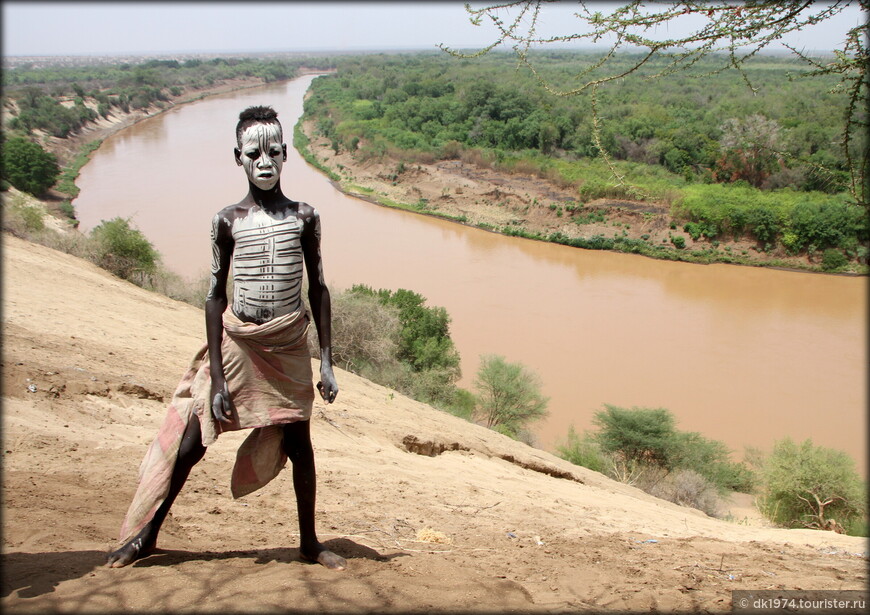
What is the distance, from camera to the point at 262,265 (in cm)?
235

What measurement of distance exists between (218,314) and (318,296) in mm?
389

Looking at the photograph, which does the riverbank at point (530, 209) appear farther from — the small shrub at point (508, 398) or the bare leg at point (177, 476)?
the bare leg at point (177, 476)

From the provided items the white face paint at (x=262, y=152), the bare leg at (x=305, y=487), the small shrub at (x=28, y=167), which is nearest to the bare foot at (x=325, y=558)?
the bare leg at (x=305, y=487)

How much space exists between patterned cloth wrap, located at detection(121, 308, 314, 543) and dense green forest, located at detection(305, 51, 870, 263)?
1509 cm

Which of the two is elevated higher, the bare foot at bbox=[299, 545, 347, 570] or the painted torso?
the painted torso

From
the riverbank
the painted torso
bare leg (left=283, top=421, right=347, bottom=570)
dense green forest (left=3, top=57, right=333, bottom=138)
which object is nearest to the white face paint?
the painted torso

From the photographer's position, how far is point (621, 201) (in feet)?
92.7

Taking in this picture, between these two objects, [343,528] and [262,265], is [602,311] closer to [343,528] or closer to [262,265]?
[343,528]

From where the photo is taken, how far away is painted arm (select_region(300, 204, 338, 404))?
7.98ft

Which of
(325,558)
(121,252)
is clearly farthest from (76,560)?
(121,252)

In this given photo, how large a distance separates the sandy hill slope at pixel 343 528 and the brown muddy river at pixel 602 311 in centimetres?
725

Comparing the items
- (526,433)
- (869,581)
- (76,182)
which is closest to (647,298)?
(526,433)

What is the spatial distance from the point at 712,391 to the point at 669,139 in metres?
20.4

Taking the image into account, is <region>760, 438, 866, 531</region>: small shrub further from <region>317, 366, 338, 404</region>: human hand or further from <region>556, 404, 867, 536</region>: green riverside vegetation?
<region>317, 366, 338, 404</region>: human hand
